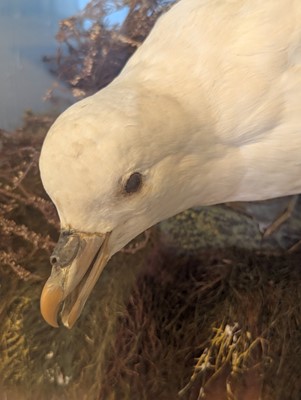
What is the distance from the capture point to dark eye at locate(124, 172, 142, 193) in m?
0.64

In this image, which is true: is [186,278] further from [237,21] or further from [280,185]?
[237,21]

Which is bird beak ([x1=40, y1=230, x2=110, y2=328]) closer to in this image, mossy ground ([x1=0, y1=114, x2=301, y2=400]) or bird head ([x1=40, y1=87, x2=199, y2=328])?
bird head ([x1=40, y1=87, x2=199, y2=328])

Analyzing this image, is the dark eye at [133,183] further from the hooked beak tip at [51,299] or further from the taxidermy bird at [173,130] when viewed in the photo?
the hooked beak tip at [51,299]

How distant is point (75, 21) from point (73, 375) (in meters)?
0.65

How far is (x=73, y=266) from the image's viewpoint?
0.68 metres

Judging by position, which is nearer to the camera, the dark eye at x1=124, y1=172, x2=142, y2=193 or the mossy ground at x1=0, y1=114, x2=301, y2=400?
the dark eye at x1=124, y1=172, x2=142, y2=193

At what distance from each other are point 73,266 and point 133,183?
0.42 ft

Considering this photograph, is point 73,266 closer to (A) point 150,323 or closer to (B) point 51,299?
(B) point 51,299

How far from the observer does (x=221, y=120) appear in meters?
0.67

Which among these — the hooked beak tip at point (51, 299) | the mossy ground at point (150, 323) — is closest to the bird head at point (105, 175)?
the hooked beak tip at point (51, 299)

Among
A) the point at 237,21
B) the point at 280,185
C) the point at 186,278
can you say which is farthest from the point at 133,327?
the point at 237,21

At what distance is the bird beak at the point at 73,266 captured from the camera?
67 cm

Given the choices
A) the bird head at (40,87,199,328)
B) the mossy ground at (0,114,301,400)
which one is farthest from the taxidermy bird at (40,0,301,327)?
the mossy ground at (0,114,301,400)

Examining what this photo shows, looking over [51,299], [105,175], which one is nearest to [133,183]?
[105,175]
